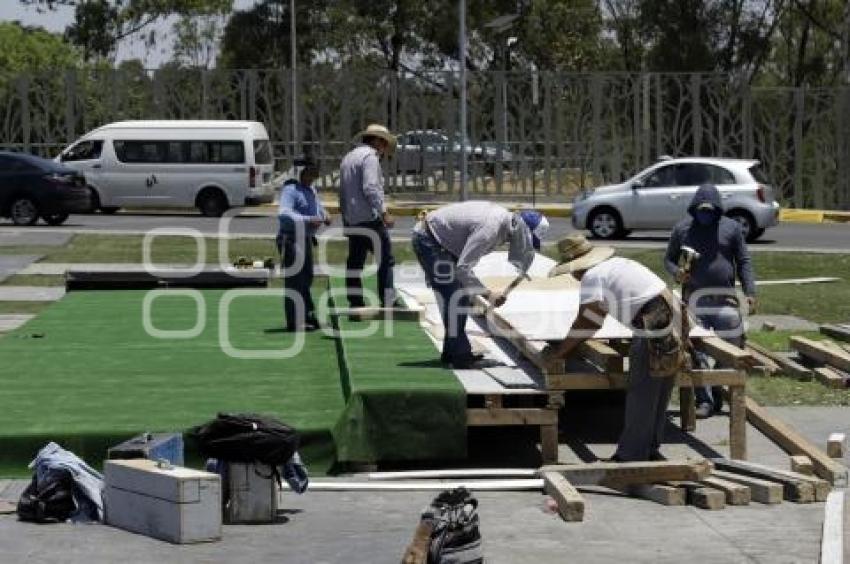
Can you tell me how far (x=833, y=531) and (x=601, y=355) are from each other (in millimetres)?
2582

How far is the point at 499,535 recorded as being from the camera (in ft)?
30.0

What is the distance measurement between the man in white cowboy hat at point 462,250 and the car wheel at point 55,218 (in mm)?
22192

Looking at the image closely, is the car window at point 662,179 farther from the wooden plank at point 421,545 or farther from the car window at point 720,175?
the wooden plank at point 421,545

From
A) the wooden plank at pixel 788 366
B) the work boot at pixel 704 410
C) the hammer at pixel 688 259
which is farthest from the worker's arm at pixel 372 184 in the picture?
the wooden plank at pixel 788 366

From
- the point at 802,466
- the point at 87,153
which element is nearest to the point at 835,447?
the point at 802,466

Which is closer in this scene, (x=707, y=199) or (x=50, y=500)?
(x=50, y=500)

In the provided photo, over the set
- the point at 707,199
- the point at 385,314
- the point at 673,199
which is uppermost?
the point at 707,199

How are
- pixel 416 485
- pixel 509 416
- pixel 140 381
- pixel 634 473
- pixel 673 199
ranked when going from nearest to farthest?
pixel 634 473
pixel 416 485
pixel 509 416
pixel 140 381
pixel 673 199

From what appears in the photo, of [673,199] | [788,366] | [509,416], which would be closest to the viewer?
[509,416]

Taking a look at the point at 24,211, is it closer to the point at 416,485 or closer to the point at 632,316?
the point at 416,485

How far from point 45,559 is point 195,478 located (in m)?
0.83

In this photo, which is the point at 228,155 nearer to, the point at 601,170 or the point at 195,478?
the point at 601,170

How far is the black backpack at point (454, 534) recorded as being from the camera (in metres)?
8.13

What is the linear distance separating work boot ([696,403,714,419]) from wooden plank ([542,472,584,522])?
3.24 m
